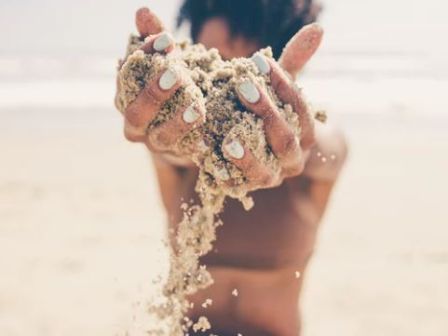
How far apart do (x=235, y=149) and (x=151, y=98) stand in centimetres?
21

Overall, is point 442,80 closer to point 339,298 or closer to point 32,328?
point 339,298

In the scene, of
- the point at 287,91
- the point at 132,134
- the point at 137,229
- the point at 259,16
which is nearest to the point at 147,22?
the point at 132,134

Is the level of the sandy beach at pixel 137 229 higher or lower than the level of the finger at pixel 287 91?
lower

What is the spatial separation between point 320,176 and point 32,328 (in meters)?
2.73

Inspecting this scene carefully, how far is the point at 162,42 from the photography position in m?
1.52

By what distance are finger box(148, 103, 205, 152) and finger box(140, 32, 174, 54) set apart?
153mm

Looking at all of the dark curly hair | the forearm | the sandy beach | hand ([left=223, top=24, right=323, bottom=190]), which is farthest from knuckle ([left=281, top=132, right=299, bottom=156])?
the dark curly hair

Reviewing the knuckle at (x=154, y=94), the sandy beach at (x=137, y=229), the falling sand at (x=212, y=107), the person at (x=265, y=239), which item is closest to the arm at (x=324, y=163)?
the person at (x=265, y=239)

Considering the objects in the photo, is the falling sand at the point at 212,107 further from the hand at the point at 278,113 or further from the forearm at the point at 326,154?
the forearm at the point at 326,154

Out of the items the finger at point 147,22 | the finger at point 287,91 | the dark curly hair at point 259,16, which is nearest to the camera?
the finger at point 287,91

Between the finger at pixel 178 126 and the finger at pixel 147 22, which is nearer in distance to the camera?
the finger at pixel 178 126

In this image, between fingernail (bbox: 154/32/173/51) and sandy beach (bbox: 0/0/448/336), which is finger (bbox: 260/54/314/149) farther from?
sandy beach (bbox: 0/0/448/336)

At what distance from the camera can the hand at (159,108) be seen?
1.44 meters

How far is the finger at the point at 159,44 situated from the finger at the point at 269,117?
0.18m
